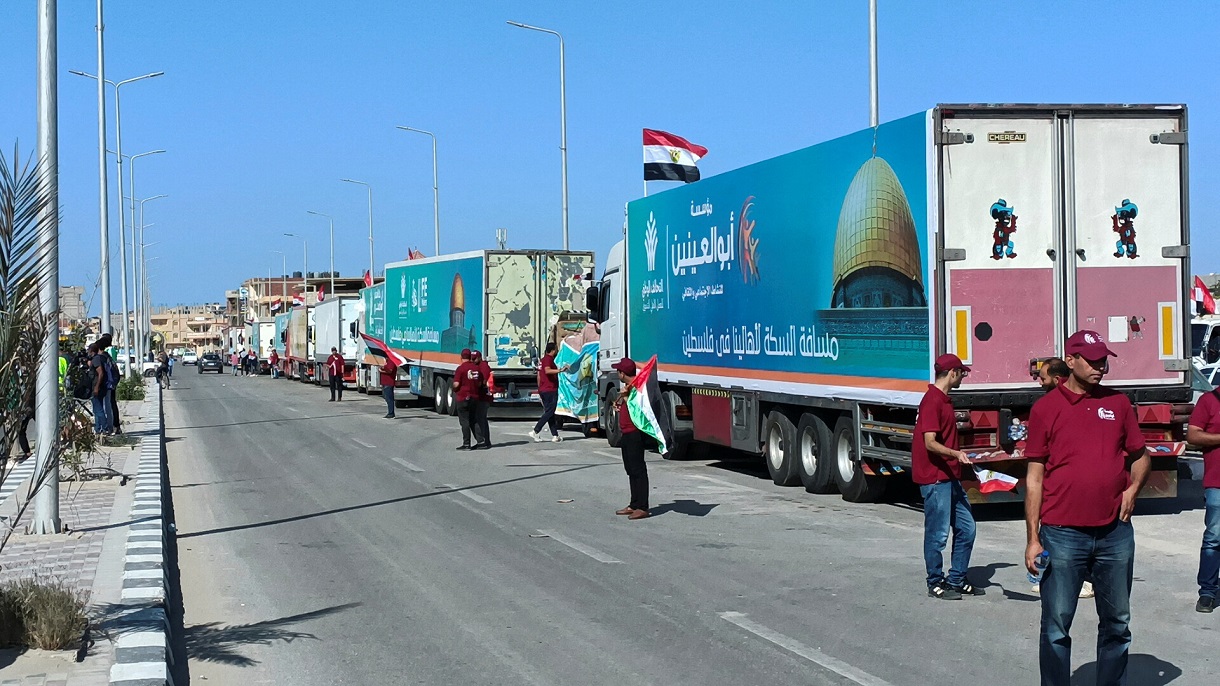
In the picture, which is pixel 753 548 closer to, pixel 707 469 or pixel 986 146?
pixel 986 146

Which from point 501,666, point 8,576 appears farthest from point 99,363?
point 501,666

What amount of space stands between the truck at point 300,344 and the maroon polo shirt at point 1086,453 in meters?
51.9

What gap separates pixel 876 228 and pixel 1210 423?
5500 millimetres

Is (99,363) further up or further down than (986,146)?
further down

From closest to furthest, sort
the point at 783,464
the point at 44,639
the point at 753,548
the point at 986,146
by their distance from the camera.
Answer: the point at 44,639 < the point at 753,548 < the point at 986,146 < the point at 783,464

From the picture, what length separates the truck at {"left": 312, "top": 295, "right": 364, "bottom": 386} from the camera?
161ft

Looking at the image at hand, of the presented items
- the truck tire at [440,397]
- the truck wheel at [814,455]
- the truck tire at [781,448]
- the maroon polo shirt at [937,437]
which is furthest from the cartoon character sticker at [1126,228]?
the truck tire at [440,397]

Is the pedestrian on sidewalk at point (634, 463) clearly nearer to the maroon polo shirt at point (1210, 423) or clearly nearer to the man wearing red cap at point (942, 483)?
the man wearing red cap at point (942, 483)

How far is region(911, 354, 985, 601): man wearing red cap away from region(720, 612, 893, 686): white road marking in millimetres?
1563

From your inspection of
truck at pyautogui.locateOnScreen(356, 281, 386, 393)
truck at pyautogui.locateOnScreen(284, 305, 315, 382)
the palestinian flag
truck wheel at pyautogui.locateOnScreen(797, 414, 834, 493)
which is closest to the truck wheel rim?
truck wheel at pyautogui.locateOnScreen(797, 414, 834, 493)

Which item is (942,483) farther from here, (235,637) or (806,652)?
(235,637)

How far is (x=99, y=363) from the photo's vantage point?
79.2ft

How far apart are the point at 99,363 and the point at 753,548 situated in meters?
16.0

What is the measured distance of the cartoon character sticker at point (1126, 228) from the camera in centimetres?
1337
